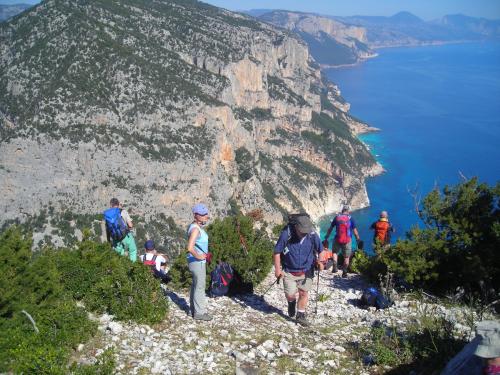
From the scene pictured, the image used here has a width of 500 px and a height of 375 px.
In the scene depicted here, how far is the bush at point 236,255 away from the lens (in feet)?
29.9

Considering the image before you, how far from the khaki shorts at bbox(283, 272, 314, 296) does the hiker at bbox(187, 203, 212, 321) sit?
1.31 meters

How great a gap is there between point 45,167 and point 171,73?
1078 inches

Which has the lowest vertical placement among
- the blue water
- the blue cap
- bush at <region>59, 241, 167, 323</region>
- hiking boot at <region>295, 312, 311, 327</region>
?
the blue water

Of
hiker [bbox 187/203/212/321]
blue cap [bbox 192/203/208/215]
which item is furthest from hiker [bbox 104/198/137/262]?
blue cap [bbox 192/203/208/215]

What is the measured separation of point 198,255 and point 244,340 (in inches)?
56.1

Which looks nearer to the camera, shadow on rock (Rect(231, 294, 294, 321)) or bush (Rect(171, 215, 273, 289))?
shadow on rock (Rect(231, 294, 294, 321))

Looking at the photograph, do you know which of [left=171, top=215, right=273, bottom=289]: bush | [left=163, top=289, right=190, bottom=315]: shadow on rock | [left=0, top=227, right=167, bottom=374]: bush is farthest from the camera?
[left=171, top=215, right=273, bottom=289]: bush

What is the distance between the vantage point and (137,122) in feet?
181

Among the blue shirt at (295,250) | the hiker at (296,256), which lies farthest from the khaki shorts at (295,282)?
the blue shirt at (295,250)

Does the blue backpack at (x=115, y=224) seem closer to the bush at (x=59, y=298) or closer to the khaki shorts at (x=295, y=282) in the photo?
the bush at (x=59, y=298)

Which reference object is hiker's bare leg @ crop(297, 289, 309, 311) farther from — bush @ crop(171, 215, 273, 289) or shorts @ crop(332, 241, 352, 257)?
shorts @ crop(332, 241, 352, 257)

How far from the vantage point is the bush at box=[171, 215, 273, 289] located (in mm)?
9117

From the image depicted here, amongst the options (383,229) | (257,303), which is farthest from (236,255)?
(383,229)

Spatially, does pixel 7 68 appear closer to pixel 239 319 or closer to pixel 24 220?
pixel 24 220
